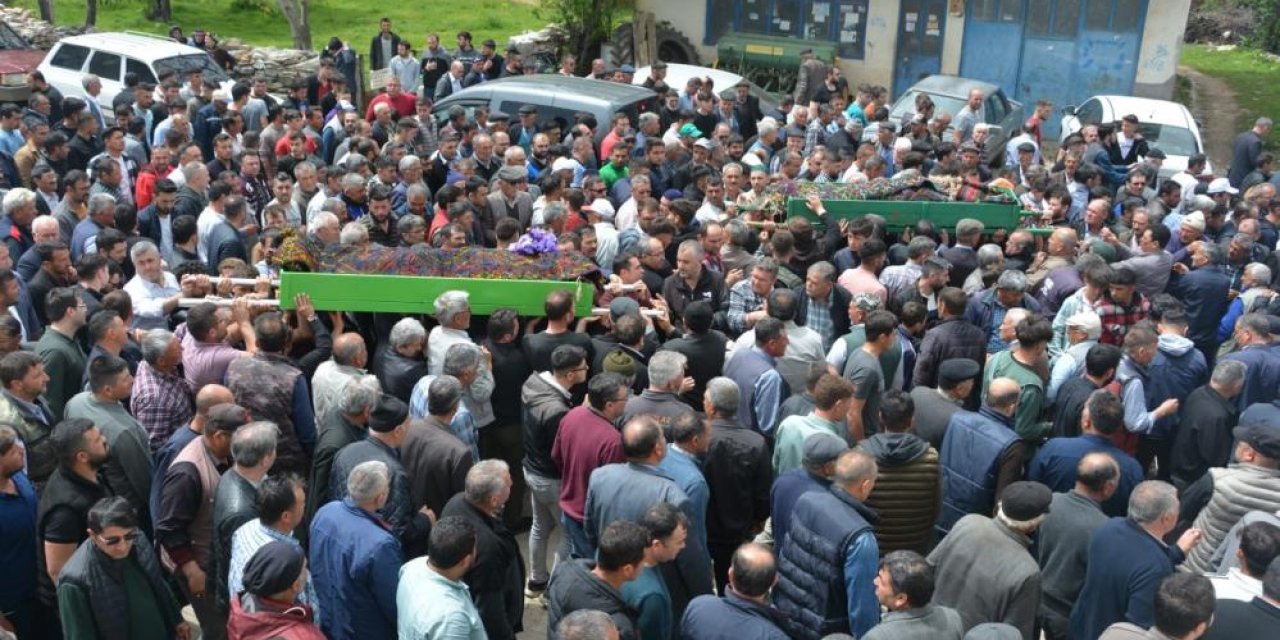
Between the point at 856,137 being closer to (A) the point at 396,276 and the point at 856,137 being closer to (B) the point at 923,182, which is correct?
(B) the point at 923,182

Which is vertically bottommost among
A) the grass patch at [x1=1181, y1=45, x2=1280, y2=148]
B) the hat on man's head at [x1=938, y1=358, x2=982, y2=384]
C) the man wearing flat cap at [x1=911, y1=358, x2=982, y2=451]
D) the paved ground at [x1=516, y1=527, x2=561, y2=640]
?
the paved ground at [x1=516, y1=527, x2=561, y2=640]

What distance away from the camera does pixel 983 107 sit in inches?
653

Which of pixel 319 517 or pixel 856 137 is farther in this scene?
pixel 856 137

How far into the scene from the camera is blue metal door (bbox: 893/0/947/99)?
21891 mm

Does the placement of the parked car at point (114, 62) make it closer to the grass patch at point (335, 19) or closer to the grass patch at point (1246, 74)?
the grass patch at point (335, 19)

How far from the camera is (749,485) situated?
6.27 m

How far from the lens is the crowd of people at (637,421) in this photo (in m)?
A: 5.15

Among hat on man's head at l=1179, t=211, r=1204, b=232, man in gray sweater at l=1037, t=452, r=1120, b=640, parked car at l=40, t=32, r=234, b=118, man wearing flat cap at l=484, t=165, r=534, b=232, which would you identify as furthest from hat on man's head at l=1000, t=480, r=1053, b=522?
parked car at l=40, t=32, r=234, b=118

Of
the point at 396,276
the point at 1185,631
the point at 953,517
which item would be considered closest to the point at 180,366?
the point at 396,276

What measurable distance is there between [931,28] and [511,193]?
13.8 m

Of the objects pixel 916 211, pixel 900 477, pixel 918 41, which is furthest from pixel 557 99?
pixel 918 41

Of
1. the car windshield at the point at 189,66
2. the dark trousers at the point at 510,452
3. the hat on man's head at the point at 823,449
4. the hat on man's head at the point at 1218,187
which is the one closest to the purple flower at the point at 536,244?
the dark trousers at the point at 510,452

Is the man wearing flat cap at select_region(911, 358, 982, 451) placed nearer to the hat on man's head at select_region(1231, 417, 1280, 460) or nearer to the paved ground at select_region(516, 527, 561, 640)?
the hat on man's head at select_region(1231, 417, 1280, 460)

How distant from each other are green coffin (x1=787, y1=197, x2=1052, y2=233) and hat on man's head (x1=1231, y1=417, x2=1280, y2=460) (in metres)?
4.49
